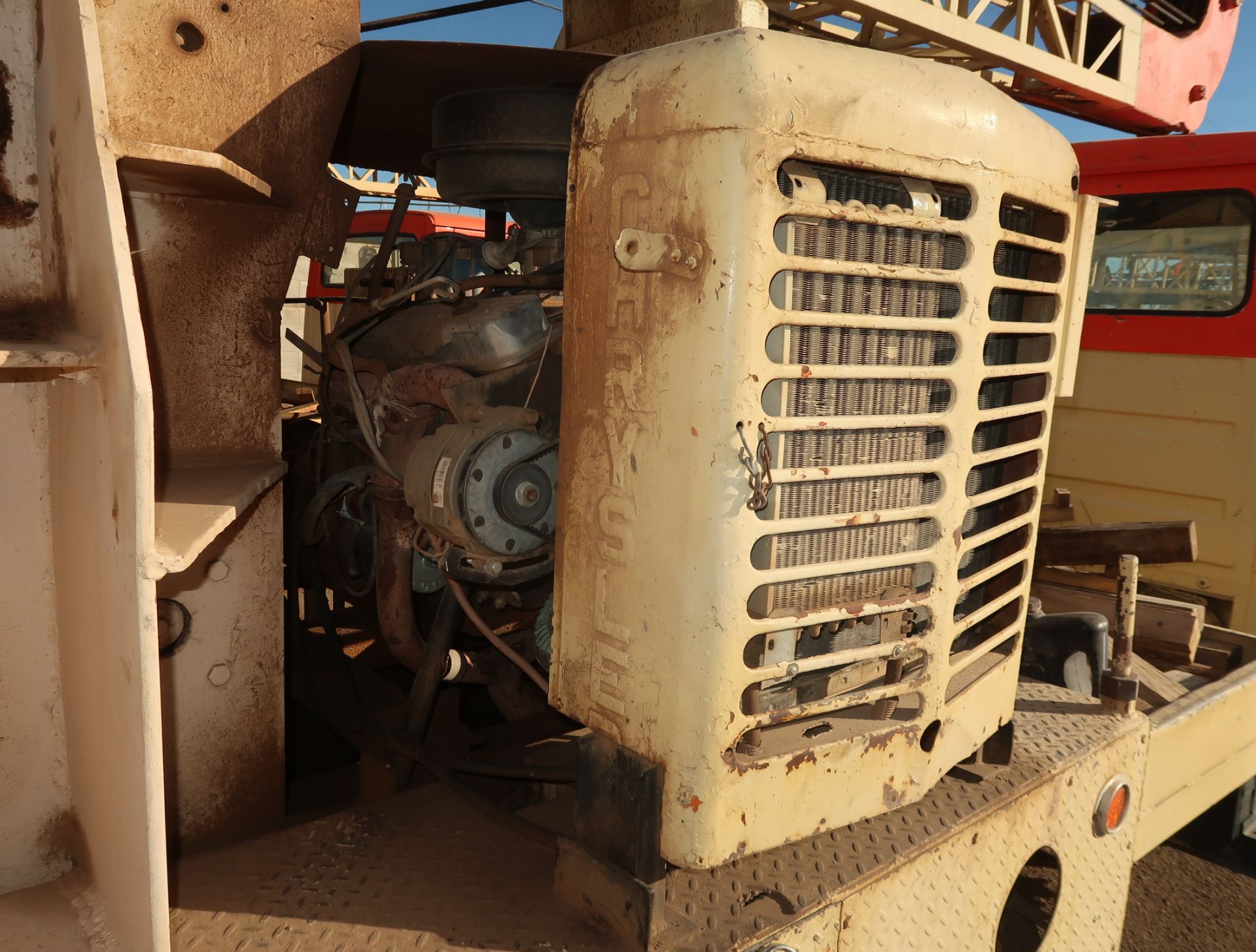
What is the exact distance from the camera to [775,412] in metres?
1.25

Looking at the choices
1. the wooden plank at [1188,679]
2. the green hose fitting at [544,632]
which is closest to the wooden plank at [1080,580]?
the wooden plank at [1188,679]

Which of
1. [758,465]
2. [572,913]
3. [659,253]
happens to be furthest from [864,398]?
[572,913]

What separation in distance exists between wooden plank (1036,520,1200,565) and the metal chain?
2.18 m

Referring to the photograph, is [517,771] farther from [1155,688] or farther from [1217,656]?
[1217,656]

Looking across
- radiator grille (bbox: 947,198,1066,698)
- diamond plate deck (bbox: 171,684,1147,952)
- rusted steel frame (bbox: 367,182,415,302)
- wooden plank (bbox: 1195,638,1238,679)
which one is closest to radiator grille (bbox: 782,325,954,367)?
radiator grille (bbox: 947,198,1066,698)

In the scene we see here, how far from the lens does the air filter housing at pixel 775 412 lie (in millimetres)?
1191

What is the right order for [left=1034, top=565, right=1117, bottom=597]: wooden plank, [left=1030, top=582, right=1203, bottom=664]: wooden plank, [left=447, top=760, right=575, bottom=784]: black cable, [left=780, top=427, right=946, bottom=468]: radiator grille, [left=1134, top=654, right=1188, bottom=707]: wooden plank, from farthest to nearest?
[left=1034, top=565, right=1117, bottom=597]: wooden plank, [left=1030, top=582, right=1203, bottom=664]: wooden plank, [left=1134, top=654, right=1188, bottom=707]: wooden plank, [left=447, top=760, right=575, bottom=784]: black cable, [left=780, top=427, right=946, bottom=468]: radiator grille

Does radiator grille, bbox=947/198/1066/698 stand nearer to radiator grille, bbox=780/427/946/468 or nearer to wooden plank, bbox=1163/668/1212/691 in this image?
radiator grille, bbox=780/427/946/468

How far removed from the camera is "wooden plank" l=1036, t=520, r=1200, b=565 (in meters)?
2.89

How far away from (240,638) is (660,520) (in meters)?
0.88

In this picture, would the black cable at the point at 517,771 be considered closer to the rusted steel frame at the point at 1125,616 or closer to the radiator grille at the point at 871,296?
the radiator grille at the point at 871,296

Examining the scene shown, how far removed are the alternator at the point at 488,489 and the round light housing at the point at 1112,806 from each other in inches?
47.5

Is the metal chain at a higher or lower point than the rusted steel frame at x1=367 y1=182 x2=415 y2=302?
lower

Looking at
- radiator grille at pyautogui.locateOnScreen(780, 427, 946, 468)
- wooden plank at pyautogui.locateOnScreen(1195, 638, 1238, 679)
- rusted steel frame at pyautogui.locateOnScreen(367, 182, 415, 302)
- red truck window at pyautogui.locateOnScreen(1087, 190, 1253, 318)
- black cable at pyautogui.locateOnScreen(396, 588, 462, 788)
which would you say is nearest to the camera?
radiator grille at pyautogui.locateOnScreen(780, 427, 946, 468)
